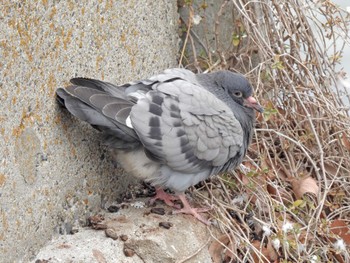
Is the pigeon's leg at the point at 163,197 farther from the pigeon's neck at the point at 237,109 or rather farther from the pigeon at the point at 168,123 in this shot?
the pigeon's neck at the point at 237,109

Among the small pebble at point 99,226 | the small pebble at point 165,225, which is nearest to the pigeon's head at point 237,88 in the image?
the small pebble at point 165,225

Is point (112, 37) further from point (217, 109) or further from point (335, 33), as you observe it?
point (335, 33)

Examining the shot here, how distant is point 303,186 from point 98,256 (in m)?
1.57

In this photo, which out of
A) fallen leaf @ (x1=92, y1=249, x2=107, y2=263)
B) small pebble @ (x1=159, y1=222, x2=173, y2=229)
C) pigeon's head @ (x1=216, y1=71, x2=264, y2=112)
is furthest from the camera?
pigeon's head @ (x1=216, y1=71, x2=264, y2=112)

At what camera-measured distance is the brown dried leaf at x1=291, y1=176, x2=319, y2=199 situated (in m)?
3.98

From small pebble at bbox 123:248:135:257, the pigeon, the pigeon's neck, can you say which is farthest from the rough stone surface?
the pigeon's neck

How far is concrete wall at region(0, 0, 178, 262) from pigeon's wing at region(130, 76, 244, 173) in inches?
12.7

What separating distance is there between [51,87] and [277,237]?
1.39 meters

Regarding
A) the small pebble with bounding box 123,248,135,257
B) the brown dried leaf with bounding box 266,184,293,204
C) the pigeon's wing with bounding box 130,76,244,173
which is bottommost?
the brown dried leaf with bounding box 266,184,293,204

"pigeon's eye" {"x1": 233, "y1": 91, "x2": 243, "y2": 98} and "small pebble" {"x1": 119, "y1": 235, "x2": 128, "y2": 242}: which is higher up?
"pigeon's eye" {"x1": 233, "y1": 91, "x2": 243, "y2": 98}

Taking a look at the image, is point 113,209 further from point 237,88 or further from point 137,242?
point 237,88

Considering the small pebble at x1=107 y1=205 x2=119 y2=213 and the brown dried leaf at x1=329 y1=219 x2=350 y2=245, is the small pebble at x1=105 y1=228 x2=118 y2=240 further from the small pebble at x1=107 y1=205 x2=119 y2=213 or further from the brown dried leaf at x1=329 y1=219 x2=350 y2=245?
the brown dried leaf at x1=329 y1=219 x2=350 y2=245

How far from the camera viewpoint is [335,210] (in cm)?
394

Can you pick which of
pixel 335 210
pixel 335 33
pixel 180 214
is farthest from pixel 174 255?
pixel 335 33
